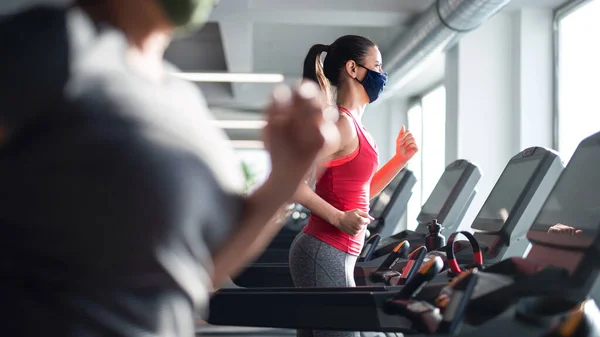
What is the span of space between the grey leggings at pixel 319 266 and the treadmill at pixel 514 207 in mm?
544

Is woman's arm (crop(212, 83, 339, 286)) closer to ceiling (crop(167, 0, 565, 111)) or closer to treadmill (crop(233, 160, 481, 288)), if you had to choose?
treadmill (crop(233, 160, 481, 288))

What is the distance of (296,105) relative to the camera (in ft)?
2.77

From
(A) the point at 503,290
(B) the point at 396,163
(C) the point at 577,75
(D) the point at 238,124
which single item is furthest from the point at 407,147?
(D) the point at 238,124

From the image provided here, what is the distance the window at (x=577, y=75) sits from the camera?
220 inches

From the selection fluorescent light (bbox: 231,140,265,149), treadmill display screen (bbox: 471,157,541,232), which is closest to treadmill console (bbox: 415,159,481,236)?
treadmill display screen (bbox: 471,157,541,232)

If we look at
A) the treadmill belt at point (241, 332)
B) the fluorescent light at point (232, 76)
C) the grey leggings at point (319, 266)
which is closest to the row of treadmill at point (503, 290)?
the grey leggings at point (319, 266)

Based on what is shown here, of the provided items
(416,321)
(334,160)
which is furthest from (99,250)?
(334,160)

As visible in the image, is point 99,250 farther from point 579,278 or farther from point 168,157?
point 579,278

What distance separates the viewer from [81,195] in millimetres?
721

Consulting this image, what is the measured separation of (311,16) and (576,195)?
18.0ft

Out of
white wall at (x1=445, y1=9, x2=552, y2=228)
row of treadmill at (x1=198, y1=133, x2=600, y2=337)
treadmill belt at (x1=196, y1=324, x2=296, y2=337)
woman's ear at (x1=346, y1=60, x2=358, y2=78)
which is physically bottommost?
treadmill belt at (x1=196, y1=324, x2=296, y2=337)

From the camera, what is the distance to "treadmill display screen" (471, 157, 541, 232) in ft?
9.29

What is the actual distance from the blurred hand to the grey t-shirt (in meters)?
0.14

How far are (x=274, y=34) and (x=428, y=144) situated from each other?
2780mm
